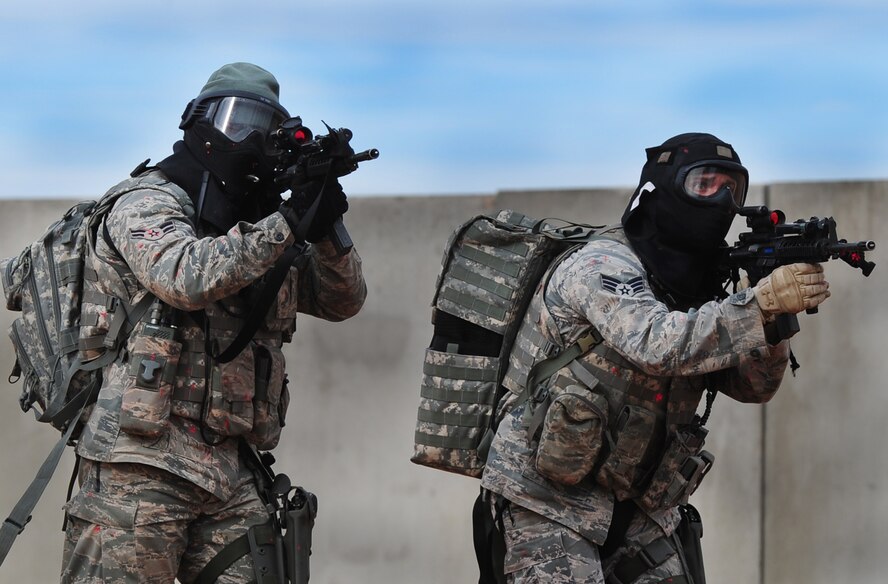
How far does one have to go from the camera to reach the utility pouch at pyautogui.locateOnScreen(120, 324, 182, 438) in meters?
4.05

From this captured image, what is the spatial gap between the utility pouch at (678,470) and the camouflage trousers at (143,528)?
1.27m

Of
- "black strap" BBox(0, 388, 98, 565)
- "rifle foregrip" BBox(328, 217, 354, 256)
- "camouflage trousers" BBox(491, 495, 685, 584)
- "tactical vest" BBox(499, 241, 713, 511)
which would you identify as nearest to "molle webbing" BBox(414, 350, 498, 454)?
"tactical vest" BBox(499, 241, 713, 511)

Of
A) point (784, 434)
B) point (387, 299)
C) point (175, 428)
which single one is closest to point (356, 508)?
point (387, 299)

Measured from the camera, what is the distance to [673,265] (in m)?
4.13

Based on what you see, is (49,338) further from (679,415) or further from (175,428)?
(679,415)

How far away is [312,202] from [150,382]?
737 mm

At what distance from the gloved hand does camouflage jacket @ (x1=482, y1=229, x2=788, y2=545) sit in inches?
27.5

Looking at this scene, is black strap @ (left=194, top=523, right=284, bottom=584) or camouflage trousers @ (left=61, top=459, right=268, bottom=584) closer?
camouflage trousers @ (left=61, top=459, right=268, bottom=584)

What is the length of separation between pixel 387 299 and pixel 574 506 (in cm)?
267

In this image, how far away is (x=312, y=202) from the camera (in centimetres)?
405

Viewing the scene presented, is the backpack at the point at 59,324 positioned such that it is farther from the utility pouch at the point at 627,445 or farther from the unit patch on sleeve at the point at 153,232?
the utility pouch at the point at 627,445

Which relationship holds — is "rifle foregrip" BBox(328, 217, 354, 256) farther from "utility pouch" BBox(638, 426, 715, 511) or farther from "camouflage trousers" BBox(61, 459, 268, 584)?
"utility pouch" BBox(638, 426, 715, 511)

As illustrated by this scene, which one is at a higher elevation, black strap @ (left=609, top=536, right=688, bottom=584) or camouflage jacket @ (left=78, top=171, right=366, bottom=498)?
camouflage jacket @ (left=78, top=171, right=366, bottom=498)

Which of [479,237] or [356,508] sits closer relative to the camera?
[479,237]
